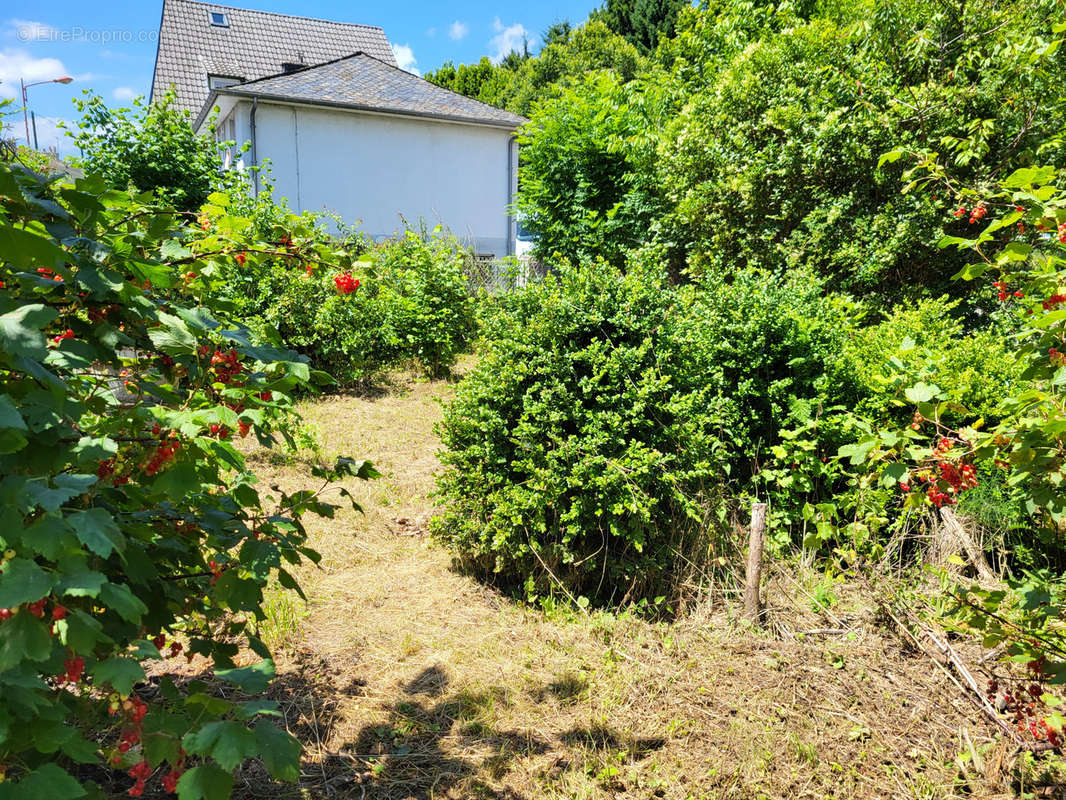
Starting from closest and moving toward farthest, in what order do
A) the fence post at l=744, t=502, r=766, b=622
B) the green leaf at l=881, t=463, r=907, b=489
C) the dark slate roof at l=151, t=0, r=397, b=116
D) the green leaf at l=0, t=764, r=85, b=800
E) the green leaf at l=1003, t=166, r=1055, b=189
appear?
1. the green leaf at l=0, t=764, r=85, b=800
2. the green leaf at l=1003, t=166, r=1055, b=189
3. the green leaf at l=881, t=463, r=907, b=489
4. the fence post at l=744, t=502, r=766, b=622
5. the dark slate roof at l=151, t=0, r=397, b=116

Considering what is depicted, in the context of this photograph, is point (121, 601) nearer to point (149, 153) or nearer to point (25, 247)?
point (25, 247)

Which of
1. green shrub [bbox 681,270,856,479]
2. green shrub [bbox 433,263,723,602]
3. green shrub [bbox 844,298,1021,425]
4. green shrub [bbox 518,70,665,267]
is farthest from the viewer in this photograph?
green shrub [bbox 518,70,665,267]

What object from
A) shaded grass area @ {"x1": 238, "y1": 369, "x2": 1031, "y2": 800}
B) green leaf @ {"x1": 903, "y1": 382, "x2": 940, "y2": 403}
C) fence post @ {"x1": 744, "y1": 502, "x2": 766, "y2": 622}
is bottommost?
shaded grass area @ {"x1": 238, "y1": 369, "x2": 1031, "y2": 800}

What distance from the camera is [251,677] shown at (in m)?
1.29

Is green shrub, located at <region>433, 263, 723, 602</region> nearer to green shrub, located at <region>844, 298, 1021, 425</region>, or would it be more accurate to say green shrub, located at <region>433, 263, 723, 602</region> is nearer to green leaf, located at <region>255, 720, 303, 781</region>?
green shrub, located at <region>844, 298, 1021, 425</region>

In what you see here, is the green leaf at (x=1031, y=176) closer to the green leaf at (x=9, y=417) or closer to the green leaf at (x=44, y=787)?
the green leaf at (x=9, y=417)

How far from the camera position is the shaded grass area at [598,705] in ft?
8.30

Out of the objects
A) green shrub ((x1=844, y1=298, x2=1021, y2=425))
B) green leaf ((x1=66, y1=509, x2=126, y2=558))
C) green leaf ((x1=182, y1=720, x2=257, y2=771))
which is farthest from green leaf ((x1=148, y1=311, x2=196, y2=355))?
green shrub ((x1=844, y1=298, x2=1021, y2=425))

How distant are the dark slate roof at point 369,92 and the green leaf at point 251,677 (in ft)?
54.9

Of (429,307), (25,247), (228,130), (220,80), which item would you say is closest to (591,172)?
(429,307)

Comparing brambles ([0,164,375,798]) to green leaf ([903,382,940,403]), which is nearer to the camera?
brambles ([0,164,375,798])

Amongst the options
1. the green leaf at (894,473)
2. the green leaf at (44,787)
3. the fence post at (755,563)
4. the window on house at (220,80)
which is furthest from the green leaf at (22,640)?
the window on house at (220,80)

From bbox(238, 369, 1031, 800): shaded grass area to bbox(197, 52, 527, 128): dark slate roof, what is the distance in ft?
49.7

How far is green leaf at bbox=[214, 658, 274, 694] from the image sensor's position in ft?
4.16
